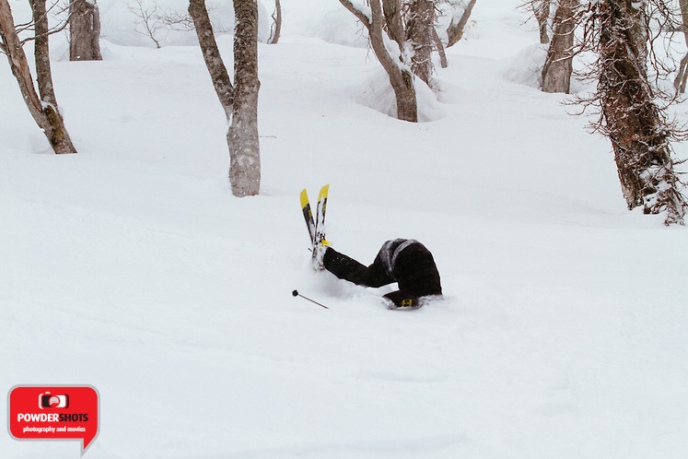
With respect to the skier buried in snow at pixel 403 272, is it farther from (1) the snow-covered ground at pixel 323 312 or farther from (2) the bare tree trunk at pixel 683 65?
(2) the bare tree trunk at pixel 683 65

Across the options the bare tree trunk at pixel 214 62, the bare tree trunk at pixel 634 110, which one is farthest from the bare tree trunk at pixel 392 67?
the bare tree trunk at pixel 634 110

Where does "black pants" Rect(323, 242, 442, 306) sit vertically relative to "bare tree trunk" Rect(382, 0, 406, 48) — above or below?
below

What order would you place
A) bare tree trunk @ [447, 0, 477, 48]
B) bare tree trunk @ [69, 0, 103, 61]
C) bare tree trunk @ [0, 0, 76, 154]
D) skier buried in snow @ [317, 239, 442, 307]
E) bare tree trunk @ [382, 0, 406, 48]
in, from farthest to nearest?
bare tree trunk @ [447, 0, 477, 48] → bare tree trunk @ [69, 0, 103, 61] → bare tree trunk @ [382, 0, 406, 48] → bare tree trunk @ [0, 0, 76, 154] → skier buried in snow @ [317, 239, 442, 307]

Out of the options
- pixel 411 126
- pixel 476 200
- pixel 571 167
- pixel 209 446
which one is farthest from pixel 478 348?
pixel 411 126

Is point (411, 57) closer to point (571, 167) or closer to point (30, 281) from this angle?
point (571, 167)

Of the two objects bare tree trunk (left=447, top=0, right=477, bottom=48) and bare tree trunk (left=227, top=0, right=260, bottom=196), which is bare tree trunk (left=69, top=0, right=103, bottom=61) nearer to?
bare tree trunk (left=227, top=0, right=260, bottom=196)

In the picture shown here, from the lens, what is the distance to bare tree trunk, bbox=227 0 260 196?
20.9 ft

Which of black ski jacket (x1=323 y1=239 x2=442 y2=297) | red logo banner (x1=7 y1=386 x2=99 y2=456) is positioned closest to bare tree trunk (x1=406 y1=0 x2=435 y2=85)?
black ski jacket (x1=323 y1=239 x2=442 y2=297)

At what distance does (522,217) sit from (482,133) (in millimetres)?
5072

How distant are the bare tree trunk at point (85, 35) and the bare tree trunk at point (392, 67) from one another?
786cm

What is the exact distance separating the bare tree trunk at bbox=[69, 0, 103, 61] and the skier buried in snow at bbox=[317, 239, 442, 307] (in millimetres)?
13520

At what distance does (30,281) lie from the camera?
10.7 feet

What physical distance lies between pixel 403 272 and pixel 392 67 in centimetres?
860

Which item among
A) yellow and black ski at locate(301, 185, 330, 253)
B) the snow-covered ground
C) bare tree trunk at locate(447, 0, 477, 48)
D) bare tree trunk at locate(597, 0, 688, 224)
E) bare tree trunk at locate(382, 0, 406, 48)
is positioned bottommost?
the snow-covered ground
